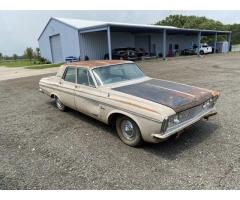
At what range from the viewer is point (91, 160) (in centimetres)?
357

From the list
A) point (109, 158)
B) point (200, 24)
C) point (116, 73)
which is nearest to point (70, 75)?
point (116, 73)

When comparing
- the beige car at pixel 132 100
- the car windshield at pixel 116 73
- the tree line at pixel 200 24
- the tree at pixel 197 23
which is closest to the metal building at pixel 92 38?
the car windshield at pixel 116 73

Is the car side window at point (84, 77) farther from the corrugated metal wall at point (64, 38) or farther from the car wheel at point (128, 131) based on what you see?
the corrugated metal wall at point (64, 38)

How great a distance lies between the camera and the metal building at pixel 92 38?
76.8ft

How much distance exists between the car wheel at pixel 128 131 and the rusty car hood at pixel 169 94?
52cm

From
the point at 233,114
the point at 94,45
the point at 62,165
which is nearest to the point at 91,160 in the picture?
the point at 62,165

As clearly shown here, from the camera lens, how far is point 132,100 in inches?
146

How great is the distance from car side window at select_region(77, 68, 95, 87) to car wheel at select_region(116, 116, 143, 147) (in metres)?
1.13

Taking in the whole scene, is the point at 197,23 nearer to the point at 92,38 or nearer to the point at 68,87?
the point at 92,38

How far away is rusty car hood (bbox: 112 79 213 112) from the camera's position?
3548mm

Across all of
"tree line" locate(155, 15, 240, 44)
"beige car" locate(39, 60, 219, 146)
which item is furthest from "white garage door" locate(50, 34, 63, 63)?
"tree line" locate(155, 15, 240, 44)

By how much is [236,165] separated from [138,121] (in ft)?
5.48

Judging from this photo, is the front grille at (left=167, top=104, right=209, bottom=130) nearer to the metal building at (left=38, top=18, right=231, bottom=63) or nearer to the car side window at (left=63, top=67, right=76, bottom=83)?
the car side window at (left=63, top=67, right=76, bottom=83)

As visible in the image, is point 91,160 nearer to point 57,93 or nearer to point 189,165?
point 189,165
